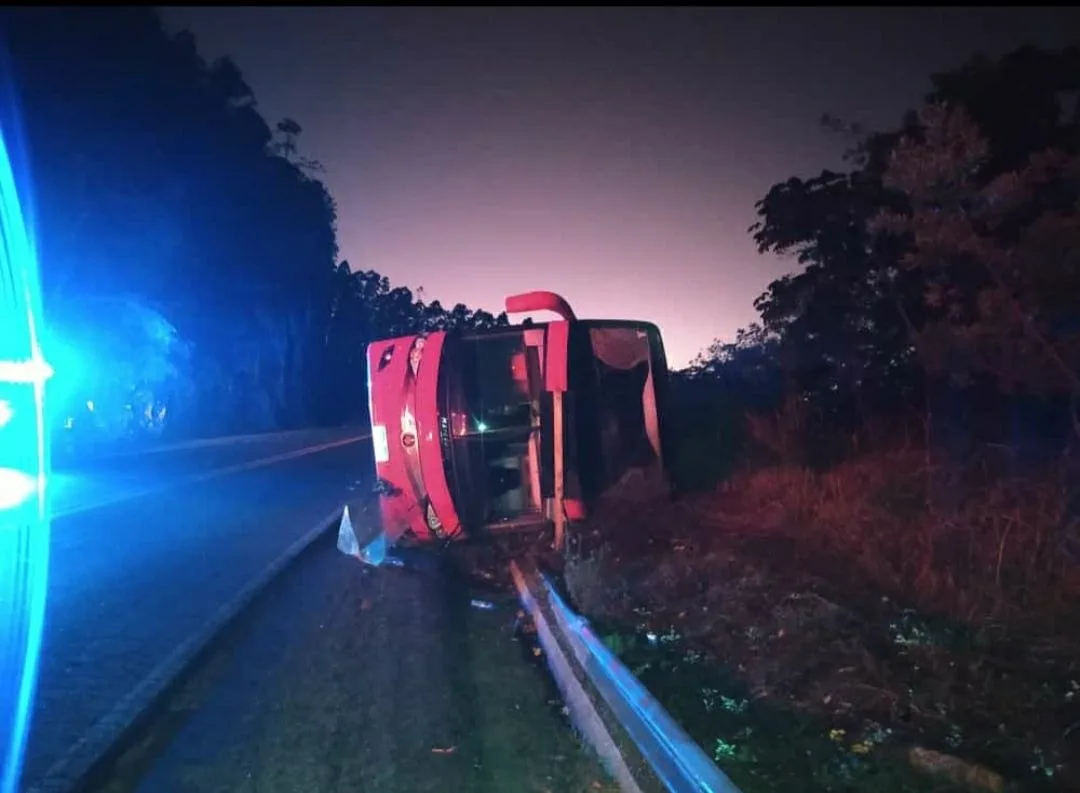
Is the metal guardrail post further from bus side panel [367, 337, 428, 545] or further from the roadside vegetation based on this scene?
bus side panel [367, 337, 428, 545]

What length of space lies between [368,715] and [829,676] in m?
→ 2.70

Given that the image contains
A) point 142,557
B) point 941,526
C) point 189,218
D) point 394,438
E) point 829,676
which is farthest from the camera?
point 189,218

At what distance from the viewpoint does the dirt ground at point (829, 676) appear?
4816mm

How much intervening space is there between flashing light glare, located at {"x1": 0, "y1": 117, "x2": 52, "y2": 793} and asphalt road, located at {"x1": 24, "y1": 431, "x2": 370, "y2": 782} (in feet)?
0.36

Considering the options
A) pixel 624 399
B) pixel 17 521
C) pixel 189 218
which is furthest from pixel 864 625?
pixel 189 218

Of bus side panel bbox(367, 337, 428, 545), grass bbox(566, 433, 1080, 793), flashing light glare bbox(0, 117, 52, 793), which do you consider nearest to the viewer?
grass bbox(566, 433, 1080, 793)

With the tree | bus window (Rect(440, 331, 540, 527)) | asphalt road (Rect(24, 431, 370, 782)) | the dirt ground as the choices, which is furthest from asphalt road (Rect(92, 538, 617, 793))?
the tree

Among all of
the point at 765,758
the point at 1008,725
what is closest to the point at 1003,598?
the point at 1008,725

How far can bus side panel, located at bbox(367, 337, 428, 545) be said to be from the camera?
34.8 ft

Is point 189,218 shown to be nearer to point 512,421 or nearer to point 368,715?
point 512,421

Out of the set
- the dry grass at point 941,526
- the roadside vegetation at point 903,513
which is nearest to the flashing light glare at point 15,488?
the roadside vegetation at point 903,513

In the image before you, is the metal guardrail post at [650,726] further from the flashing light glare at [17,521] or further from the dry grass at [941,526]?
the flashing light glare at [17,521]

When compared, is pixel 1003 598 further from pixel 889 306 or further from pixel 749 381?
pixel 749 381

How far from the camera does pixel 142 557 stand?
1199cm
